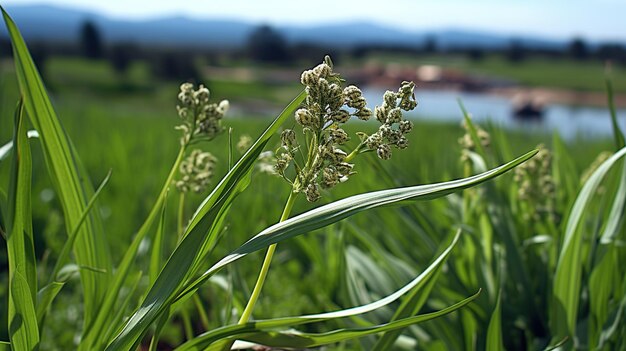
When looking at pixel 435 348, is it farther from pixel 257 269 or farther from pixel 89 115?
pixel 89 115

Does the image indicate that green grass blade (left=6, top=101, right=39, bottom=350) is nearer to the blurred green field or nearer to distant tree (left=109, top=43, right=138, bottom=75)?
the blurred green field

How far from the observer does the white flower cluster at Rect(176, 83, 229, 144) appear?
88 centimetres

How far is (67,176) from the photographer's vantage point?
0.93 m

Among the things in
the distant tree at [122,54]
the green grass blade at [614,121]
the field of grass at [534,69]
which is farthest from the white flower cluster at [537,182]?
the field of grass at [534,69]

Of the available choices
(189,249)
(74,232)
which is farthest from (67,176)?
(189,249)

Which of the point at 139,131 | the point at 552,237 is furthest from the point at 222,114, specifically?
the point at 139,131

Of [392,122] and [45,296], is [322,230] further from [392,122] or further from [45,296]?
[392,122]

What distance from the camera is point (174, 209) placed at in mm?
2377

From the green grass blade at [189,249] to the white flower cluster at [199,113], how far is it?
20cm

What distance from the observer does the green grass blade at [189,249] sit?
0.69 metres

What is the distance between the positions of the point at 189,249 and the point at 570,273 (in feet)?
2.30

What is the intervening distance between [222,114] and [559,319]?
2.20 ft

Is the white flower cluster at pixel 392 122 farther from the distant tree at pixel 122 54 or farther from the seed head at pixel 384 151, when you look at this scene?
the distant tree at pixel 122 54

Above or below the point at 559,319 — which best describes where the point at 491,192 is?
above
